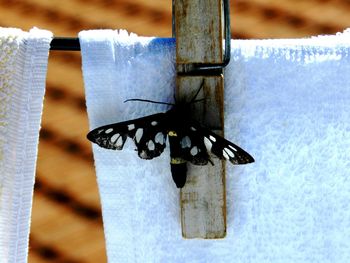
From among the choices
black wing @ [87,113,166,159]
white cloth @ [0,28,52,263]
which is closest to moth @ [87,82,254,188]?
black wing @ [87,113,166,159]

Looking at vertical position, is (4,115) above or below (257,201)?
above

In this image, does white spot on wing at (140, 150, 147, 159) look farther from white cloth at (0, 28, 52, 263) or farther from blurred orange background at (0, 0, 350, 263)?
blurred orange background at (0, 0, 350, 263)

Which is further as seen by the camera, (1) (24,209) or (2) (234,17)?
(2) (234,17)

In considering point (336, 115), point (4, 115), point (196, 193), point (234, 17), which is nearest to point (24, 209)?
point (4, 115)

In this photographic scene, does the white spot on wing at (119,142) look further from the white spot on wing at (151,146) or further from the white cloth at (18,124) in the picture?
the white cloth at (18,124)

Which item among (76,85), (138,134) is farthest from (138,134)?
(76,85)

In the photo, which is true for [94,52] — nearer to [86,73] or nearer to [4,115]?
[86,73]

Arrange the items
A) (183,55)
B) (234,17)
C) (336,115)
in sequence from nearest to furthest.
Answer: (183,55)
(336,115)
(234,17)

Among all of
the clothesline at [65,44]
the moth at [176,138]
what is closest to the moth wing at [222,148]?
the moth at [176,138]

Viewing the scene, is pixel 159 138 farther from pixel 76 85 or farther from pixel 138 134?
pixel 76 85
